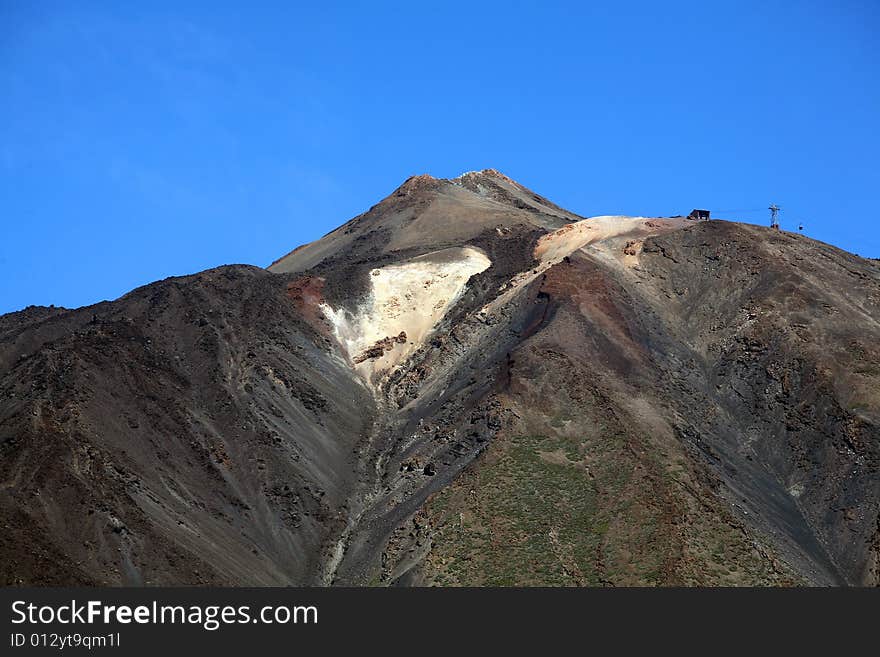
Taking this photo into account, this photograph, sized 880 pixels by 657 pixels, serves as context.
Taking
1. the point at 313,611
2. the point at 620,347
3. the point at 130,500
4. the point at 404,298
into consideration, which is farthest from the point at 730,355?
the point at 313,611

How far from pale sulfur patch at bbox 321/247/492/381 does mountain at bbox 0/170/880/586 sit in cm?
23

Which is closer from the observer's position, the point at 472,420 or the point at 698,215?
the point at 472,420

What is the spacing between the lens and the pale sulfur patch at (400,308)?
9600 cm

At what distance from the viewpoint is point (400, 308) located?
100625 mm

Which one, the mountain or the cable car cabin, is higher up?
the cable car cabin

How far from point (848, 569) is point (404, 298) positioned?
42.2 metres

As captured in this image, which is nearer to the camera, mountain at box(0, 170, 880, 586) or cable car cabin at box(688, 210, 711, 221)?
mountain at box(0, 170, 880, 586)

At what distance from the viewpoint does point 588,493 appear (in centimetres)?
6788

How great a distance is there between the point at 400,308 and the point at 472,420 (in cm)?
2479

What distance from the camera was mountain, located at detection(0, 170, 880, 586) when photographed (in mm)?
63750

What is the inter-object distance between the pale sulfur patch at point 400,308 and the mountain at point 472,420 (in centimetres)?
23

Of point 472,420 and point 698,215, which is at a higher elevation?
point 698,215

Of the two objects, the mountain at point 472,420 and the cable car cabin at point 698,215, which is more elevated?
the cable car cabin at point 698,215

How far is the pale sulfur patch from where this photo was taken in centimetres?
9600
